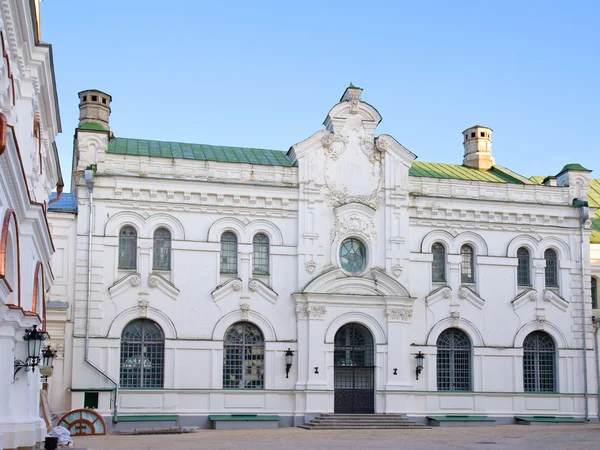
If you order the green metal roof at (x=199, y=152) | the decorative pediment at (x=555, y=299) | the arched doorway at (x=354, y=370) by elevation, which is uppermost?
the green metal roof at (x=199, y=152)

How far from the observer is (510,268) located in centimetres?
3734

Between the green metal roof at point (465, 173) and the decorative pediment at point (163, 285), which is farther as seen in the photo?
the green metal roof at point (465, 173)

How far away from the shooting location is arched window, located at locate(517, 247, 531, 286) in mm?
37656

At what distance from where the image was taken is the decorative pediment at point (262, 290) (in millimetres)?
34156

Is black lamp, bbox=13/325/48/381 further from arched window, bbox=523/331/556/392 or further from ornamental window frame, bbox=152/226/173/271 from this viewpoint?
arched window, bbox=523/331/556/392

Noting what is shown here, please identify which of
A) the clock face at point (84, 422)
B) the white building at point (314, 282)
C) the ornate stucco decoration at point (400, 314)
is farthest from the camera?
the ornate stucco decoration at point (400, 314)

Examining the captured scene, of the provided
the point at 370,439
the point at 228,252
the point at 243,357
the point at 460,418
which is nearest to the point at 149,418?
the point at 243,357

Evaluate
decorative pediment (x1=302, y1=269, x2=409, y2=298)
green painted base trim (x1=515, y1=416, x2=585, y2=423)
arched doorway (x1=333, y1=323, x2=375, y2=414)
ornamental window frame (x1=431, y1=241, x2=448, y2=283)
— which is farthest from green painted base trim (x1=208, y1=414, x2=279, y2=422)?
green painted base trim (x1=515, y1=416, x2=585, y2=423)

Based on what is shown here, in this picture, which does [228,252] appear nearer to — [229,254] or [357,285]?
[229,254]

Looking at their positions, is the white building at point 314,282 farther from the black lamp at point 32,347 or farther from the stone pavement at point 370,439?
the black lamp at point 32,347

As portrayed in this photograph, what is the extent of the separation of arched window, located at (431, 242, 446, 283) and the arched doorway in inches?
154

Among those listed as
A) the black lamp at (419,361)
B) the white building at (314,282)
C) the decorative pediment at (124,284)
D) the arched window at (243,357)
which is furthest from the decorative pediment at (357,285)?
the decorative pediment at (124,284)

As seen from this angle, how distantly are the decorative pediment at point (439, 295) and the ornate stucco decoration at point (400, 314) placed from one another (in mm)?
1025

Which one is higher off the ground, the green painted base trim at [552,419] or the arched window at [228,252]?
the arched window at [228,252]
